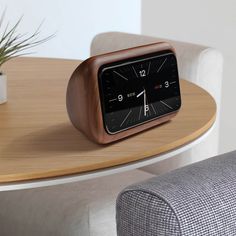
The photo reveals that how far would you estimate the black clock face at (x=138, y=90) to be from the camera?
0.99m

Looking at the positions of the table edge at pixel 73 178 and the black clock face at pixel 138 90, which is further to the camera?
the black clock face at pixel 138 90

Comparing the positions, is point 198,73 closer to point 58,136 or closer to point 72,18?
point 58,136

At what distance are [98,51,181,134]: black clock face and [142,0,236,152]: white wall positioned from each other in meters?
1.65

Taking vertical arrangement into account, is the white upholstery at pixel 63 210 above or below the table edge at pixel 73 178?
below

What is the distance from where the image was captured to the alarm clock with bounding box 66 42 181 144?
0.99 meters

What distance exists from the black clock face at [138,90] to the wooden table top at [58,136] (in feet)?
0.12

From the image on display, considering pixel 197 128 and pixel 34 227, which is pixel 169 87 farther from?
pixel 34 227

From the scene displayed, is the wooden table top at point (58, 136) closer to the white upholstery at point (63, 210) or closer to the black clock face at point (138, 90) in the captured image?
the black clock face at point (138, 90)

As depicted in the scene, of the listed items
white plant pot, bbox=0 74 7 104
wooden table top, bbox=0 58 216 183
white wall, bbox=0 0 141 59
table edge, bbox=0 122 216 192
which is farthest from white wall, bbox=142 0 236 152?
table edge, bbox=0 122 216 192

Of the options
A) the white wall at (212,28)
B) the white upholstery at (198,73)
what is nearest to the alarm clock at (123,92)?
the white upholstery at (198,73)

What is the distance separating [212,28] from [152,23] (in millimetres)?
348

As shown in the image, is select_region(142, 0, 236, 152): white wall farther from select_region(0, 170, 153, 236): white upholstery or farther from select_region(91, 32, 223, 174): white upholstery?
select_region(0, 170, 153, 236): white upholstery

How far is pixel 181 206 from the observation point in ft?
1.98

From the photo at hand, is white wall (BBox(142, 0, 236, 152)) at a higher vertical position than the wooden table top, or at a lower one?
lower
